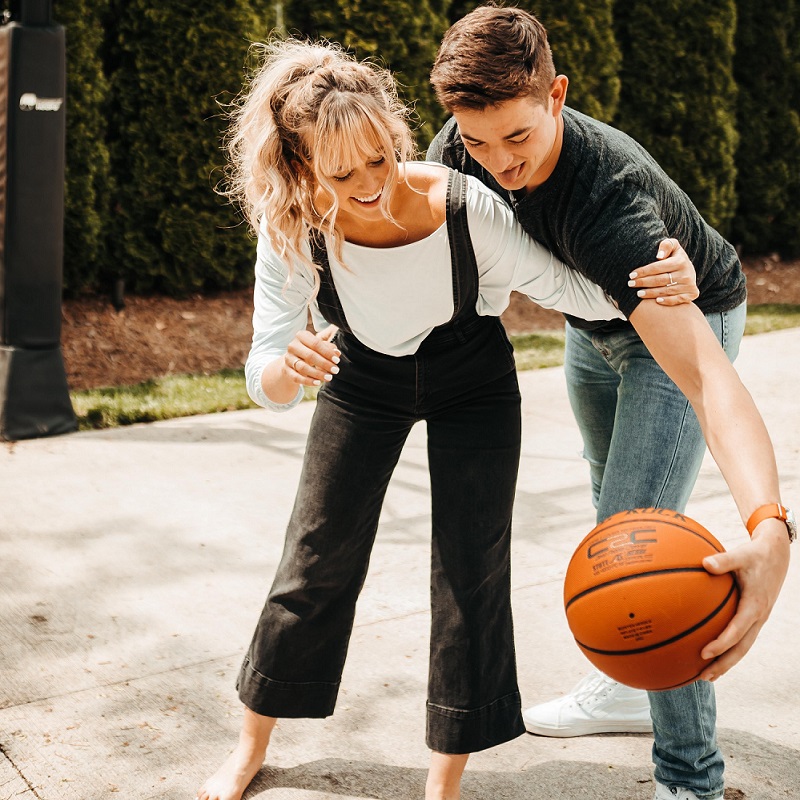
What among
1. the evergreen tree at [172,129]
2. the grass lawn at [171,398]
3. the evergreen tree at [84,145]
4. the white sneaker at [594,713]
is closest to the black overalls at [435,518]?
the white sneaker at [594,713]

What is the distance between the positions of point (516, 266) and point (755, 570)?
3.04 ft

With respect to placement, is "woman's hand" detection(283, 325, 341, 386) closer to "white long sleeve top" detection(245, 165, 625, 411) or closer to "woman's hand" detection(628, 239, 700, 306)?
"white long sleeve top" detection(245, 165, 625, 411)

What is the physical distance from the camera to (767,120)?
1130cm

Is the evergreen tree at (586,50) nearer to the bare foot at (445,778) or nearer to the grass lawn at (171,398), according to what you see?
the grass lawn at (171,398)

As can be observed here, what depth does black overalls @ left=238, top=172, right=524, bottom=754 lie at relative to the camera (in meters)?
2.61

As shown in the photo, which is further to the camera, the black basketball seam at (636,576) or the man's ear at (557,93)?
the man's ear at (557,93)

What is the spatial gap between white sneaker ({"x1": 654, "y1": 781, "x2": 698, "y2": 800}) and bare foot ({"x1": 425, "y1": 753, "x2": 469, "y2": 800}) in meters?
0.47

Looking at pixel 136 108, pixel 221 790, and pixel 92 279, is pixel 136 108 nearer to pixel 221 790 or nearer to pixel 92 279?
pixel 92 279

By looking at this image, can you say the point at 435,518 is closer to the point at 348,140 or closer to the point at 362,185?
the point at 362,185

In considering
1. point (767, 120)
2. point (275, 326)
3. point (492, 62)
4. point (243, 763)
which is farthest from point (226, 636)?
point (767, 120)

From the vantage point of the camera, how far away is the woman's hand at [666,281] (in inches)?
88.5

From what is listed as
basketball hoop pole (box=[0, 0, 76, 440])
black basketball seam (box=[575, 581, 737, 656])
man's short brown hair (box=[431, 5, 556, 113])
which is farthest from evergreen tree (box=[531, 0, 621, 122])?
black basketball seam (box=[575, 581, 737, 656])

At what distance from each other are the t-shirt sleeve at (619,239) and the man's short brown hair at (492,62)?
290 mm

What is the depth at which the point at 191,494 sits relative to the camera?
4914 millimetres
